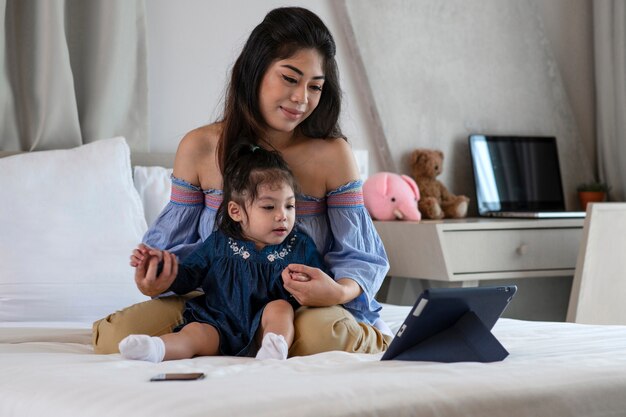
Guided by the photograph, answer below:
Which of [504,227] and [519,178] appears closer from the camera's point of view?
[504,227]

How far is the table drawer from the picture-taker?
115 inches

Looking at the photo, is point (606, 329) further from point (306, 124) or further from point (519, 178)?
point (519, 178)

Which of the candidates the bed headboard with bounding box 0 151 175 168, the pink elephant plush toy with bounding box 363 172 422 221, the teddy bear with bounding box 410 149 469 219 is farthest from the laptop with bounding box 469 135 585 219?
the bed headboard with bounding box 0 151 175 168

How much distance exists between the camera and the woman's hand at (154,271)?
162 centimetres

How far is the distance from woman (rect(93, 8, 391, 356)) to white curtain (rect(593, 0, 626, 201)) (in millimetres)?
2082

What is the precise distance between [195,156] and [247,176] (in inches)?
9.4

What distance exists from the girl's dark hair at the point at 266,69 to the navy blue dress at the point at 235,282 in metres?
0.20

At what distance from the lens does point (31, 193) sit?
2.13 metres

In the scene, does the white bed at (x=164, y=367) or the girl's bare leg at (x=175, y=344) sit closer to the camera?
the white bed at (x=164, y=367)

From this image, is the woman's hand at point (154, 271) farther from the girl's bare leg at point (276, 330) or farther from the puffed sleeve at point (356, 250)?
the puffed sleeve at point (356, 250)

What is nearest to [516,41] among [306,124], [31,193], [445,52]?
[445,52]

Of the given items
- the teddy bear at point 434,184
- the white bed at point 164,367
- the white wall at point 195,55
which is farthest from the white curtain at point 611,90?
the white bed at point 164,367

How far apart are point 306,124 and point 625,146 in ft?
7.03

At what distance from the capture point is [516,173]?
3506 millimetres
